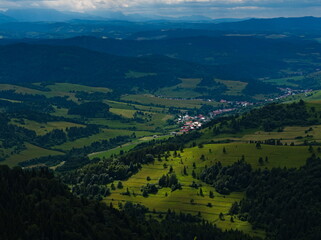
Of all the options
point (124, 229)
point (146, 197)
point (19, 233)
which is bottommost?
point (146, 197)

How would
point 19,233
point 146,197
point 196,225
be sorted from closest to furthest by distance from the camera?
point 19,233 < point 196,225 < point 146,197

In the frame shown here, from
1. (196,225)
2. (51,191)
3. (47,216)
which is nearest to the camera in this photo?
(47,216)

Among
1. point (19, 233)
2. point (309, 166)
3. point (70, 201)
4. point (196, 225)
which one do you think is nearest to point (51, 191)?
point (70, 201)

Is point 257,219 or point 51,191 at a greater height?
point 51,191

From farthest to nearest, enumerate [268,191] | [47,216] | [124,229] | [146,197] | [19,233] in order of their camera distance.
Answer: [146,197], [268,191], [124,229], [47,216], [19,233]

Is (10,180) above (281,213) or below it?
above

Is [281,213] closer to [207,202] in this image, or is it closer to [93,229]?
[207,202]

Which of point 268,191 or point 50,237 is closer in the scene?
point 50,237

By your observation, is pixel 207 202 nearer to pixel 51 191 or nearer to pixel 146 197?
pixel 146 197

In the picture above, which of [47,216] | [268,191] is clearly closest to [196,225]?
[268,191]
